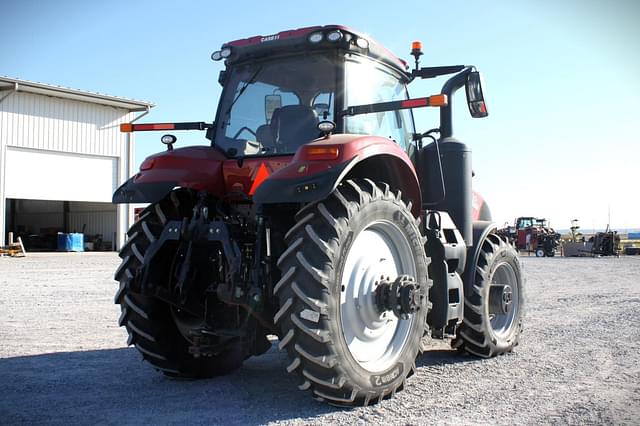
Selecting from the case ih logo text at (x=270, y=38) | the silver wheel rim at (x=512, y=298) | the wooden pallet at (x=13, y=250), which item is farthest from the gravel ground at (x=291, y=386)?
the wooden pallet at (x=13, y=250)

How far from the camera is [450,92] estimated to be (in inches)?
233

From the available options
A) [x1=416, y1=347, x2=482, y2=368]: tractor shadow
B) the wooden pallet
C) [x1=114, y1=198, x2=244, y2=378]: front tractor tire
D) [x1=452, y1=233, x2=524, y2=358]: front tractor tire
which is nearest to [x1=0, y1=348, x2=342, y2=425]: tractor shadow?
[x1=114, y1=198, x2=244, y2=378]: front tractor tire

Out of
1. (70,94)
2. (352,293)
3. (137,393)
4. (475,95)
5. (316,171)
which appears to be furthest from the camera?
(70,94)

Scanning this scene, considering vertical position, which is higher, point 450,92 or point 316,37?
point 316,37

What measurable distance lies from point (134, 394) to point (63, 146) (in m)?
29.7

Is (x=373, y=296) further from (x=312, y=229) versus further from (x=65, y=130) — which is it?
(x=65, y=130)

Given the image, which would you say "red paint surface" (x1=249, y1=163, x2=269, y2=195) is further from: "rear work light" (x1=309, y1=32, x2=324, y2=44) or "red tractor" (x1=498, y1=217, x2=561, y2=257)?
"red tractor" (x1=498, y1=217, x2=561, y2=257)

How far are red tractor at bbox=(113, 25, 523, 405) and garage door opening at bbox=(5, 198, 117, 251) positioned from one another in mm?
31877

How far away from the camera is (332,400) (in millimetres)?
4070

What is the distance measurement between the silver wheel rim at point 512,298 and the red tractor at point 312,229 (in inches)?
20.6

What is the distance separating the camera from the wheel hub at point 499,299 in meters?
6.23

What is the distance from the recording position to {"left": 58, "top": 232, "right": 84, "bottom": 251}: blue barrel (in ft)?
114

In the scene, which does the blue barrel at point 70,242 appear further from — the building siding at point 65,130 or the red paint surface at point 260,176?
the red paint surface at point 260,176

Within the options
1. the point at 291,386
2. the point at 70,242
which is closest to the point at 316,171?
the point at 291,386
